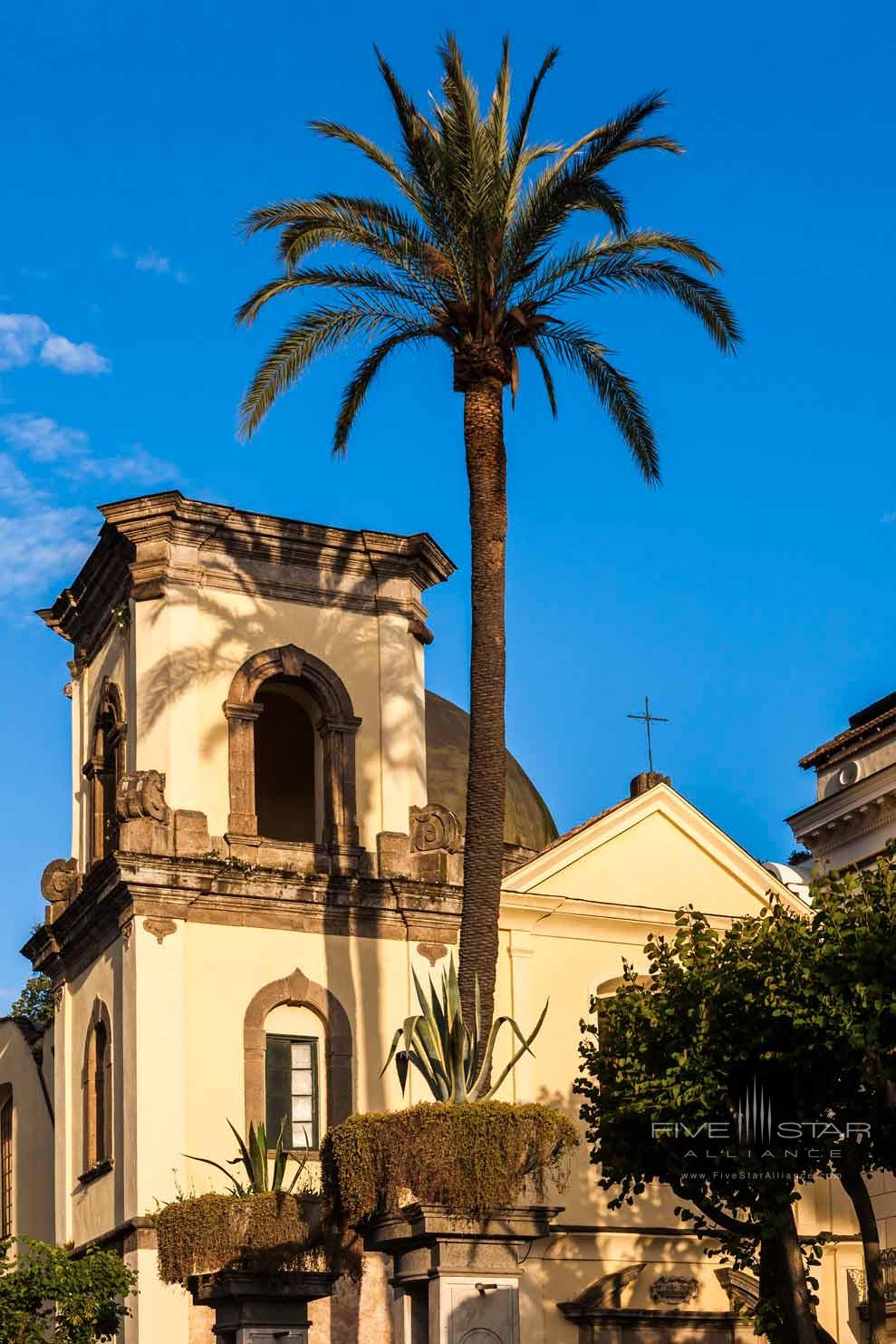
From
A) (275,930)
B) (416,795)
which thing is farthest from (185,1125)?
(416,795)

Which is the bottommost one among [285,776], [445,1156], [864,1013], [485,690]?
[445,1156]

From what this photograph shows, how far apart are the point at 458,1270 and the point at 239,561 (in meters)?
14.4

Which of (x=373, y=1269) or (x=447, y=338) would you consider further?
(x=373, y=1269)

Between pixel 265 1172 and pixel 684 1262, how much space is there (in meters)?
9.54

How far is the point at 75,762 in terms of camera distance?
3356 cm

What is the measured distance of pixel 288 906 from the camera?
29266 mm

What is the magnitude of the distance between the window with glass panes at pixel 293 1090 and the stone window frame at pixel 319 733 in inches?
105

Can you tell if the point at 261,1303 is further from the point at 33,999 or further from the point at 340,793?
the point at 33,999

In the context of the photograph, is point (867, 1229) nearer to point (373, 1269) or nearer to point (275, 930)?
point (373, 1269)

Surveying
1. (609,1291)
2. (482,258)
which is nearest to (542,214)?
(482,258)

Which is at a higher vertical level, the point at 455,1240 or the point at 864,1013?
the point at 864,1013

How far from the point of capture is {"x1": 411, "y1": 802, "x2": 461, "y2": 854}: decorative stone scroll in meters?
30.6

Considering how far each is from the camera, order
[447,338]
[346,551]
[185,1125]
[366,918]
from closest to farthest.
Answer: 1. [447,338]
2. [185,1125]
3. [366,918]
4. [346,551]

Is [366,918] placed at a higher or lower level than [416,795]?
lower
